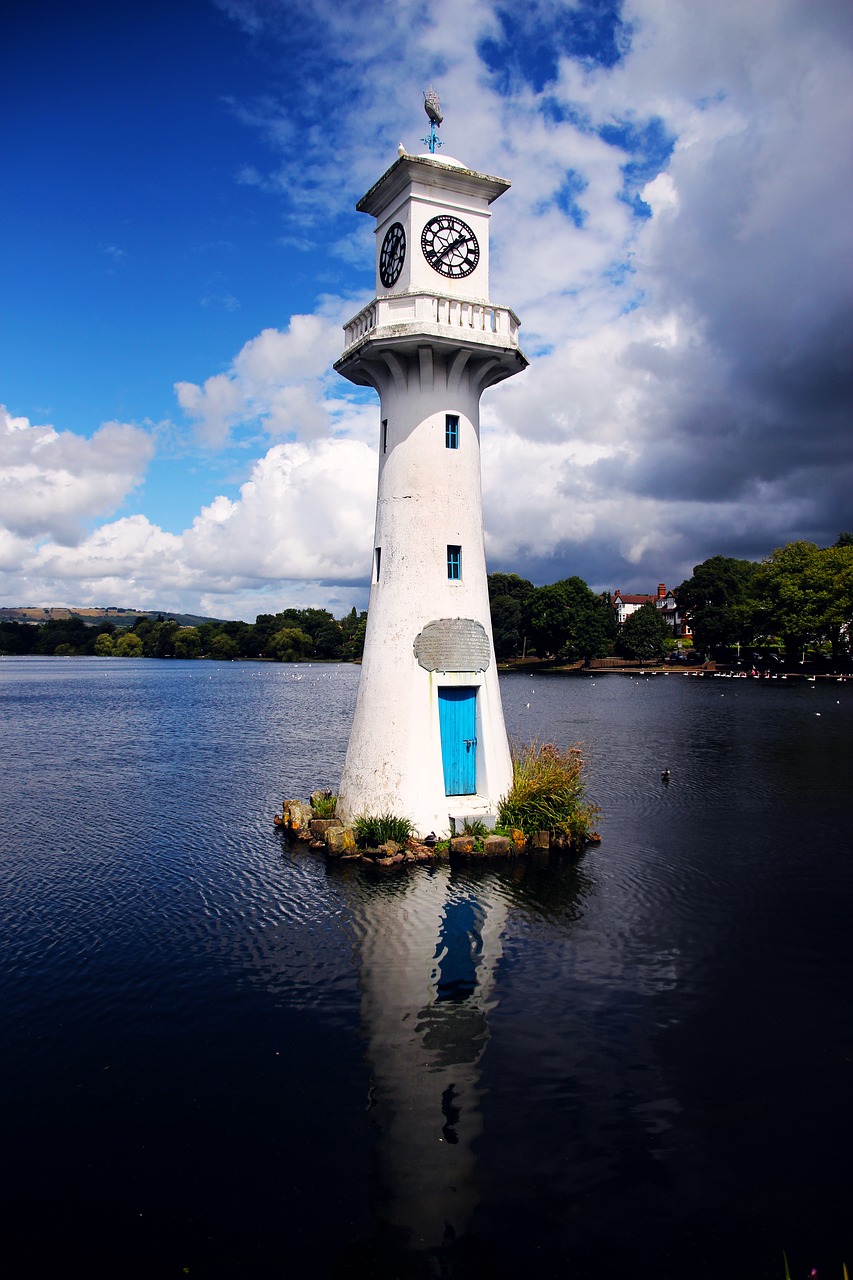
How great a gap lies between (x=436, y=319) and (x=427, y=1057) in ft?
51.4

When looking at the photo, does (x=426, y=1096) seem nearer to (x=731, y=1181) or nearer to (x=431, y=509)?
(x=731, y=1181)

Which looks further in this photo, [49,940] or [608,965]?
[49,940]

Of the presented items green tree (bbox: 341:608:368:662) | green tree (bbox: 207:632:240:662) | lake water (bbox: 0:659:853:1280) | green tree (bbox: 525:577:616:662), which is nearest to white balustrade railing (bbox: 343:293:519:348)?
lake water (bbox: 0:659:853:1280)

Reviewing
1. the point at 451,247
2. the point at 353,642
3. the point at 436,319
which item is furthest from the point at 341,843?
the point at 353,642

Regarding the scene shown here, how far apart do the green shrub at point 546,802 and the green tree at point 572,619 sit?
104 metres

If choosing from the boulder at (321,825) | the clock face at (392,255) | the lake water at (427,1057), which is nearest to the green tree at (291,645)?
the lake water at (427,1057)

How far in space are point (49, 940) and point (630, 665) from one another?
384ft

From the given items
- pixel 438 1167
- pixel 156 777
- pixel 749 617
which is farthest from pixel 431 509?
pixel 749 617

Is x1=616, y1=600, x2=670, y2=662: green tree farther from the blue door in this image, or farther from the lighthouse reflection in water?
the lighthouse reflection in water

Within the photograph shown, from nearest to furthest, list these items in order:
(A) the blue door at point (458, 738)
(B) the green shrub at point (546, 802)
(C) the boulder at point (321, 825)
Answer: (A) the blue door at point (458, 738)
(B) the green shrub at point (546, 802)
(C) the boulder at point (321, 825)

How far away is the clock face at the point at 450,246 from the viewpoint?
64.7 ft

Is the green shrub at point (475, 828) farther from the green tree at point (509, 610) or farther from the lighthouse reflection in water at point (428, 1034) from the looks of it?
the green tree at point (509, 610)

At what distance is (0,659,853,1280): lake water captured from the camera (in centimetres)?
783

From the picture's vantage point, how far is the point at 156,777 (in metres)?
33.9
